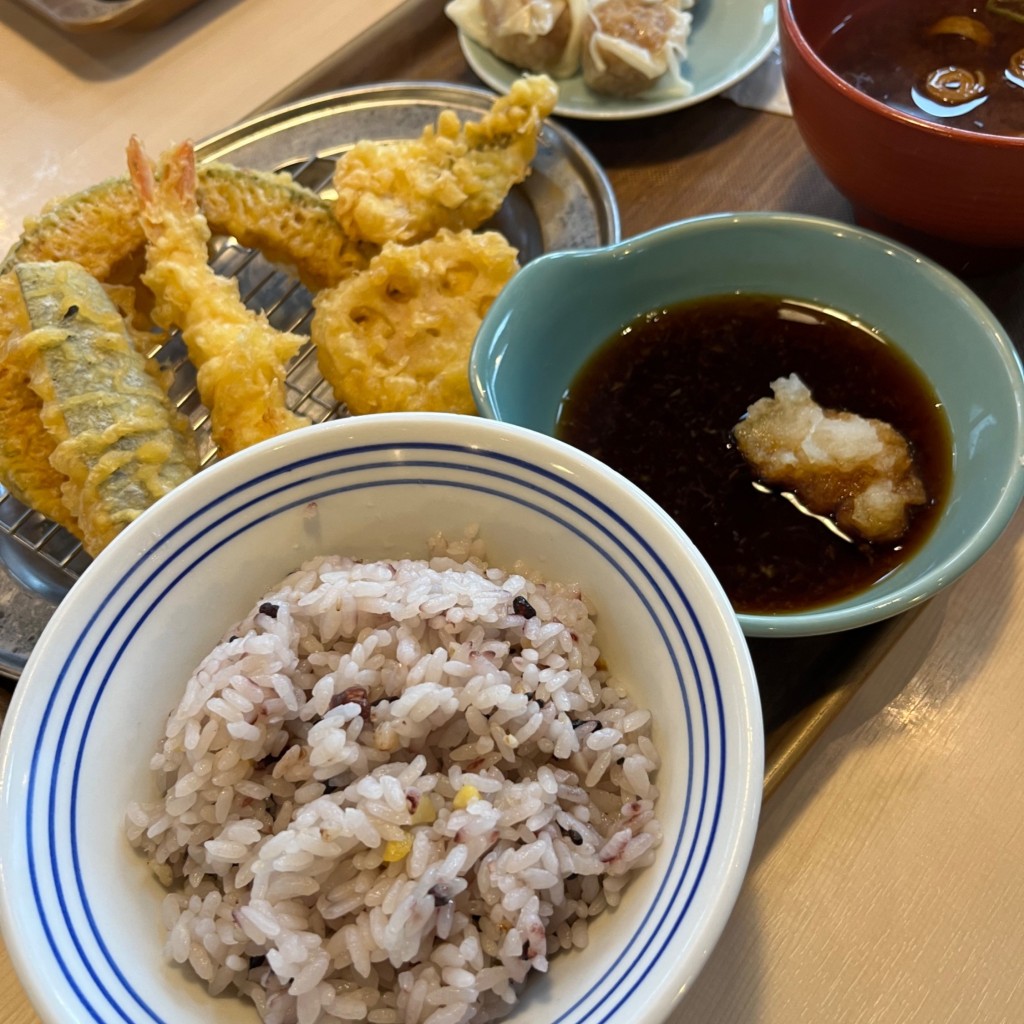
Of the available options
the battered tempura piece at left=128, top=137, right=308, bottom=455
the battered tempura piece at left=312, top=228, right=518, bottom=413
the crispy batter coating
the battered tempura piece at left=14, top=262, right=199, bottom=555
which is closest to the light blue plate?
the battered tempura piece at left=312, top=228, right=518, bottom=413

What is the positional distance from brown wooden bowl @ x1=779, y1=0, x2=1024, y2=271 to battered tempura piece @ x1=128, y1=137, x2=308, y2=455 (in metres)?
1.08

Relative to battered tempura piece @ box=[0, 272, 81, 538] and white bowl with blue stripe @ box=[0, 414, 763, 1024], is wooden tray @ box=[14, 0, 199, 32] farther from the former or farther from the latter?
white bowl with blue stripe @ box=[0, 414, 763, 1024]

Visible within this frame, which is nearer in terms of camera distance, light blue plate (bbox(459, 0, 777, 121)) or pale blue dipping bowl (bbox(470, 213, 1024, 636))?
pale blue dipping bowl (bbox(470, 213, 1024, 636))

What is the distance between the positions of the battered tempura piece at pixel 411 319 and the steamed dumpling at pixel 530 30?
2.23 ft

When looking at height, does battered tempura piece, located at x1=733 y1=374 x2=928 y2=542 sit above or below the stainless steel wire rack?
below

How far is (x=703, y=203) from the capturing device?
2.09 metres

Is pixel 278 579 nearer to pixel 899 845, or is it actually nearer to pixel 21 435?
pixel 21 435

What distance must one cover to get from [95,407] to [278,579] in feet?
2.22

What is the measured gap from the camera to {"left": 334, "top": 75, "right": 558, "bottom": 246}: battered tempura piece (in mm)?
1945

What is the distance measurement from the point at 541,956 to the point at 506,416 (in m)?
0.86

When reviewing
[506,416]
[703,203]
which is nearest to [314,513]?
[506,416]

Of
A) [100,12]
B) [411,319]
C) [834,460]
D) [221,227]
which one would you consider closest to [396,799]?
[834,460]

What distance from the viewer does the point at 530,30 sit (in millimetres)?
2215

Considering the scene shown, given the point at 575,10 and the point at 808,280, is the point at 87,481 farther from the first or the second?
the point at 575,10
